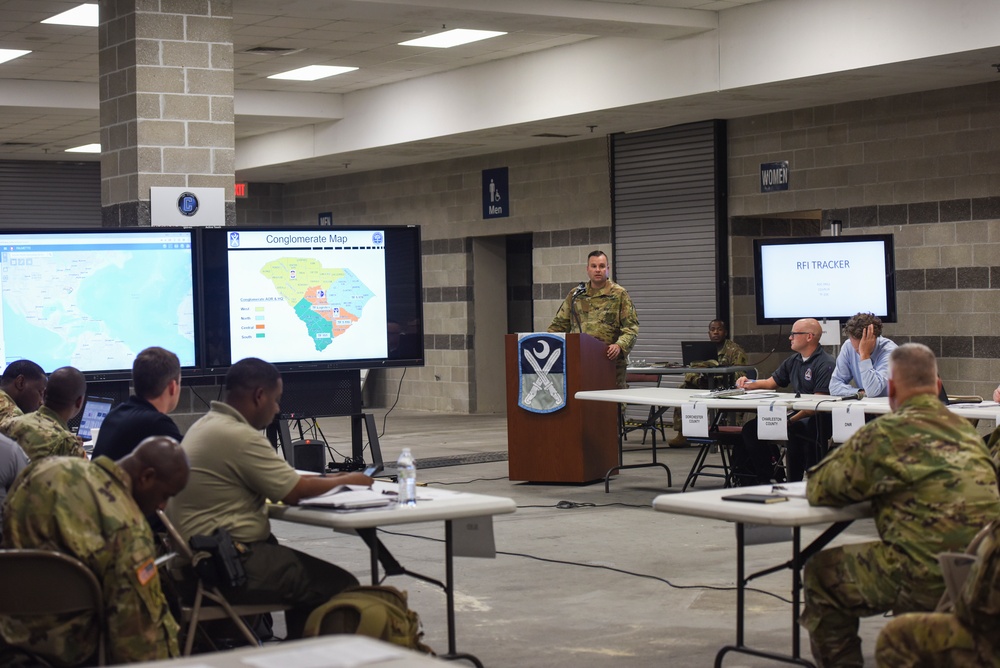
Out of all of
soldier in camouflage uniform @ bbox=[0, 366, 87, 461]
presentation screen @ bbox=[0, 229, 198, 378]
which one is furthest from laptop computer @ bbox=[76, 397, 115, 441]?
soldier in camouflage uniform @ bbox=[0, 366, 87, 461]

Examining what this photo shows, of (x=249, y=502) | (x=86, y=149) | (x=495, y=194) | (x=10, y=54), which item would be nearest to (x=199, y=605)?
(x=249, y=502)

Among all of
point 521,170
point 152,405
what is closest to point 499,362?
point 521,170

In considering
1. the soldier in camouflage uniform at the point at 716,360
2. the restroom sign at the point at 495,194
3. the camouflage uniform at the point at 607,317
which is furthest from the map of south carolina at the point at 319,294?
the restroom sign at the point at 495,194

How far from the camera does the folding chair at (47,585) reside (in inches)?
126

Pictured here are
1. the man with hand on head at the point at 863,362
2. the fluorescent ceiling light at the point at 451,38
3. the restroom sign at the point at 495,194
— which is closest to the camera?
the man with hand on head at the point at 863,362

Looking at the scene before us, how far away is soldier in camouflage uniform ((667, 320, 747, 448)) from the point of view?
12.0 m

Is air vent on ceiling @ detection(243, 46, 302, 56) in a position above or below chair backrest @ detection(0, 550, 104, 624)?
above

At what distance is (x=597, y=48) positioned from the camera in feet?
39.5

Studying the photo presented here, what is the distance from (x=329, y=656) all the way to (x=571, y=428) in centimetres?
725

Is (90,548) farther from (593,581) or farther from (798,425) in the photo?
(798,425)

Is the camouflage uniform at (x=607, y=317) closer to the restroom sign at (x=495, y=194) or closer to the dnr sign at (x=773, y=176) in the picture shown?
the dnr sign at (x=773, y=176)

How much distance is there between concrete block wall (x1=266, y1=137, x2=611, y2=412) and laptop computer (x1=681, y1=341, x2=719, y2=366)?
2324 millimetres

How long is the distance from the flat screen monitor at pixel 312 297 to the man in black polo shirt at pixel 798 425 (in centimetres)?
240

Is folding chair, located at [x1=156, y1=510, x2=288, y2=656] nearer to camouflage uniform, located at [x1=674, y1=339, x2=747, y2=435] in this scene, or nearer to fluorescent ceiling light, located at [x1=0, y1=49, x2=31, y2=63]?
camouflage uniform, located at [x1=674, y1=339, x2=747, y2=435]
